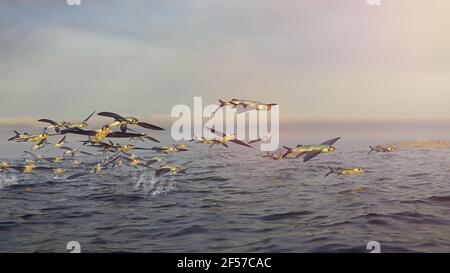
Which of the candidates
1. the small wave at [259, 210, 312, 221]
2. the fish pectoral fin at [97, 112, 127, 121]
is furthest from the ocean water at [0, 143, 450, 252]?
the fish pectoral fin at [97, 112, 127, 121]

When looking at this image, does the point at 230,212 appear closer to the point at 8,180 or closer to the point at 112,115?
the point at 112,115

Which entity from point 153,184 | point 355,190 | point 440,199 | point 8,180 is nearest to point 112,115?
A: point 153,184

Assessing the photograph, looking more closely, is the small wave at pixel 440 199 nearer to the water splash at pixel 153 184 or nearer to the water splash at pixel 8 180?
the water splash at pixel 153 184

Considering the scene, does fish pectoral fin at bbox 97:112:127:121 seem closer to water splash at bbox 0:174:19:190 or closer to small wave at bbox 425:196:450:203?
small wave at bbox 425:196:450:203

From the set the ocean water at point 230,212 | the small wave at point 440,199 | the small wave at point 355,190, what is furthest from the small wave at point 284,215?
the small wave at point 440,199

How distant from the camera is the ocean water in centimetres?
952

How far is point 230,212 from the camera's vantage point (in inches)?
489

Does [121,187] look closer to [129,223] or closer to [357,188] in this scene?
[129,223]

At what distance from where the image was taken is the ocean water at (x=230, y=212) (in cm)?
952

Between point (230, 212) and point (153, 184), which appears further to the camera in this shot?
point (153, 184)

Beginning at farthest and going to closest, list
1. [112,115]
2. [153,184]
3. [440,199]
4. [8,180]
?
[8,180], [153,184], [440,199], [112,115]

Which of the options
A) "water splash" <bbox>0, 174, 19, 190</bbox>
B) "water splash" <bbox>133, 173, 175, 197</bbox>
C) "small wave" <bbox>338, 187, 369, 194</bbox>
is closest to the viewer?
"small wave" <bbox>338, 187, 369, 194</bbox>

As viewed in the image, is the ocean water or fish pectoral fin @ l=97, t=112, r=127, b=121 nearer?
the ocean water
